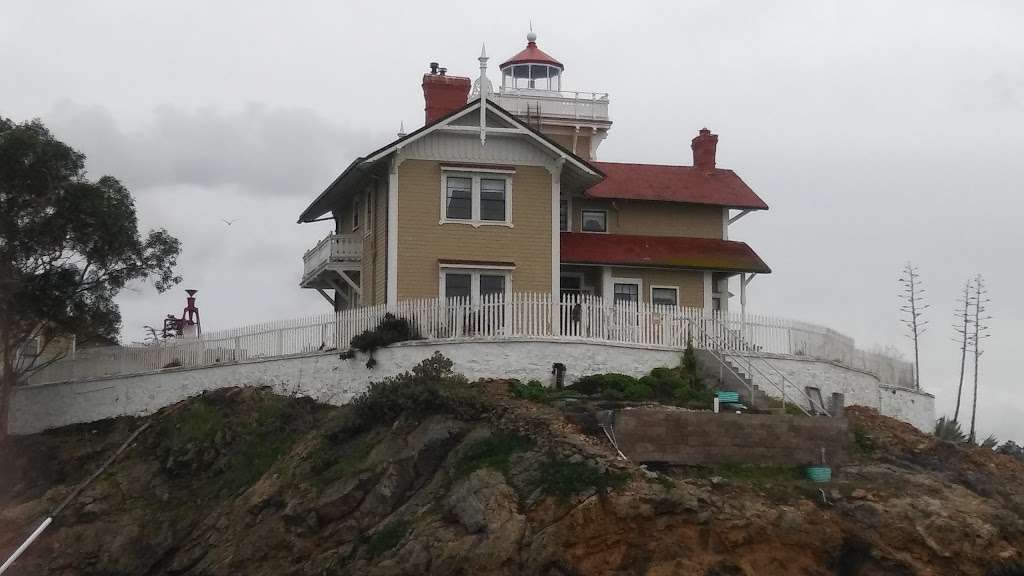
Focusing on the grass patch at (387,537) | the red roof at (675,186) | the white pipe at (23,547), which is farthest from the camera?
the red roof at (675,186)

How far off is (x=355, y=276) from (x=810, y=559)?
19.6 m

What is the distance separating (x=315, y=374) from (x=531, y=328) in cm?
584

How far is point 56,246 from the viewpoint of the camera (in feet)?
134

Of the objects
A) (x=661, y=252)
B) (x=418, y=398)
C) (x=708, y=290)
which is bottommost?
(x=418, y=398)

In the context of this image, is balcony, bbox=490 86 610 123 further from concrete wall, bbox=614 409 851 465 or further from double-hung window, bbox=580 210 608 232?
concrete wall, bbox=614 409 851 465

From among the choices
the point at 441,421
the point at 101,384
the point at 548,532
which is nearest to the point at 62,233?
the point at 101,384

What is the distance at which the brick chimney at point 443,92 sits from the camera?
4119cm

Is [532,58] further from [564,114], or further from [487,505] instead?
[487,505]

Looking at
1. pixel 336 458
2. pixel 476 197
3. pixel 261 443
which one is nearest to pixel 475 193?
pixel 476 197

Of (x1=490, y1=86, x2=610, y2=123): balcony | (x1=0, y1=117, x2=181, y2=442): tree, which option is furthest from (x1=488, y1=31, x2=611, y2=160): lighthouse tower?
(x1=0, y1=117, x2=181, y2=442): tree

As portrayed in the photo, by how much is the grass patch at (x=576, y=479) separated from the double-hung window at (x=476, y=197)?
11.9 m

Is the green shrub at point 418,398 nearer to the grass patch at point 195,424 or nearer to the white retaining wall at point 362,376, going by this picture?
the white retaining wall at point 362,376

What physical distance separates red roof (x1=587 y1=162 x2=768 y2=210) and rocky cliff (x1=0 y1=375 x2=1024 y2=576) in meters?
10.5

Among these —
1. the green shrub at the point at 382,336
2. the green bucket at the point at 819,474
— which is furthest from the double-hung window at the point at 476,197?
the green bucket at the point at 819,474
